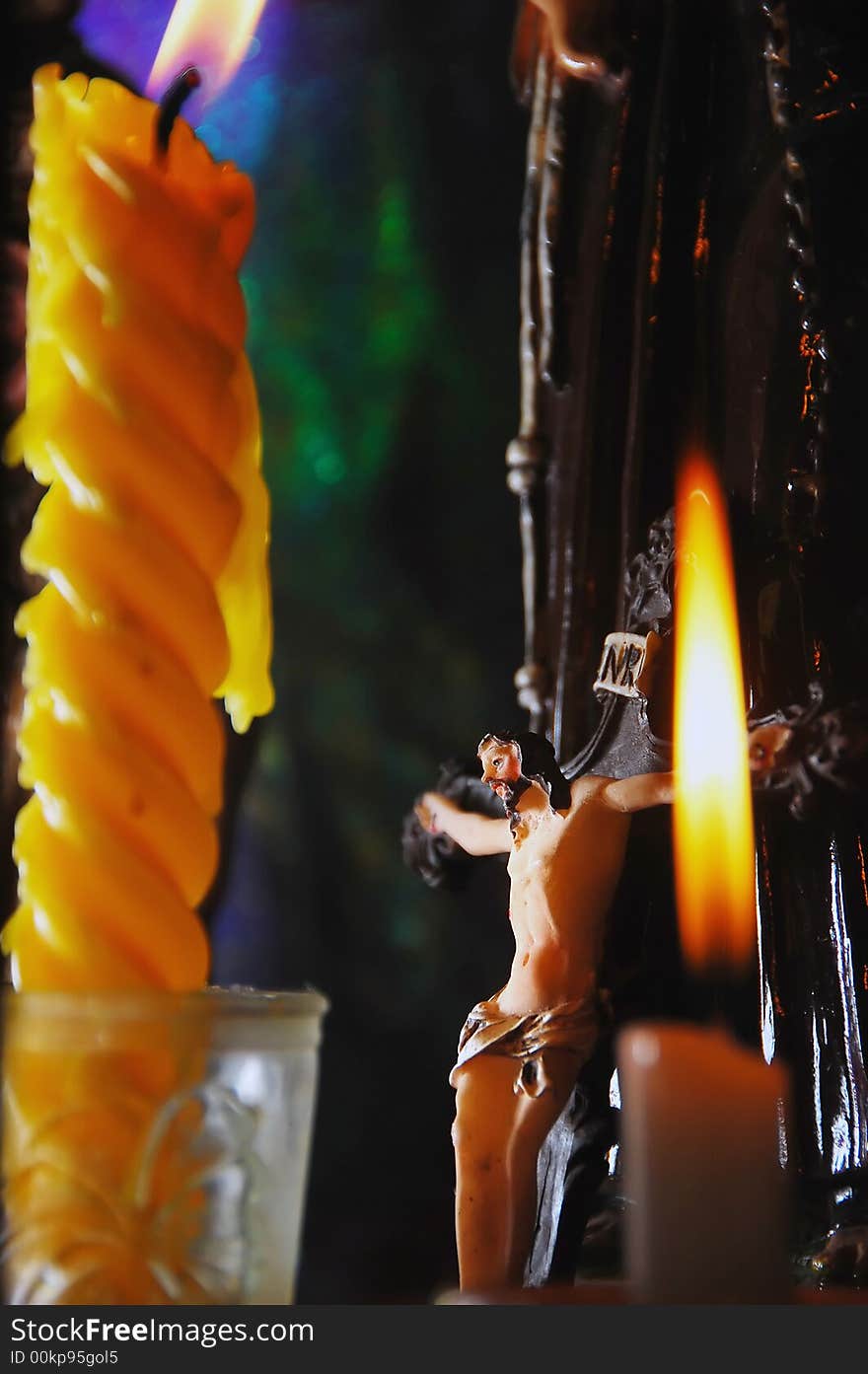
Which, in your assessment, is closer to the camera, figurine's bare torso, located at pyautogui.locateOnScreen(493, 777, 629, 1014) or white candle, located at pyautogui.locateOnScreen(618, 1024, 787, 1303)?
white candle, located at pyautogui.locateOnScreen(618, 1024, 787, 1303)

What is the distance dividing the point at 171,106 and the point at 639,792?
36 centimetres

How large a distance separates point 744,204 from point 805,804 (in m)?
0.37

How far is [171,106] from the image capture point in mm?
383

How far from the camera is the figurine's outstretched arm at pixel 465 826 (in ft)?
2.29

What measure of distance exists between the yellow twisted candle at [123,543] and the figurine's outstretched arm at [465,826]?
337 millimetres

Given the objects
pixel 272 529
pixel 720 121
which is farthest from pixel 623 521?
pixel 272 529

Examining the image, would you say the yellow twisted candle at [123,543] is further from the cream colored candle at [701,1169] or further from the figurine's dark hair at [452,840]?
the figurine's dark hair at [452,840]

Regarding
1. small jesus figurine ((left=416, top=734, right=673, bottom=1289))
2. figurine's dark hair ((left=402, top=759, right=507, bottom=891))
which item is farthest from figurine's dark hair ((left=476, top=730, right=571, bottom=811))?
figurine's dark hair ((left=402, top=759, right=507, bottom=891))

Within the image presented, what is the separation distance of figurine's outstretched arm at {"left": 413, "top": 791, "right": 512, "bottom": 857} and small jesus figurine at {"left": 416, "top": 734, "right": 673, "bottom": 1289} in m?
0.02

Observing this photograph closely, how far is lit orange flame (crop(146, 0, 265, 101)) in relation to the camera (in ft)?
1.42

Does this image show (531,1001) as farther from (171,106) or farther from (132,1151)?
(171,106)

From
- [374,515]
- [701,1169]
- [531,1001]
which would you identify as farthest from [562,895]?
[374,515]

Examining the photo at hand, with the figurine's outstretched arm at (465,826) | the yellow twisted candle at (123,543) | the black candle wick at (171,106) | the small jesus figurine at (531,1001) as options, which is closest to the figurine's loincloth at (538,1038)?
the small jesus figurine at (531,1001)

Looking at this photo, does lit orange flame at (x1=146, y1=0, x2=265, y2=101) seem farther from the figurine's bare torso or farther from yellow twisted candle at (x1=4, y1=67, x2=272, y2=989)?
the figurine's bare torso
